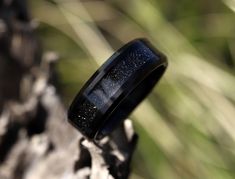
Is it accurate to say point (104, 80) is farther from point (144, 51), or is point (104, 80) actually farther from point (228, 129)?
point (228, 129)

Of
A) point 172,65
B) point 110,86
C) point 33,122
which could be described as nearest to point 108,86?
Answer: point 110,86

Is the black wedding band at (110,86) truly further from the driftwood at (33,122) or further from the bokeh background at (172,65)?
the bokeh background at (172,65)

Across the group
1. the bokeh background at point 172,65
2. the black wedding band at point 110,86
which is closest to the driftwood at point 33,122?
the black wedding band at point 110,86

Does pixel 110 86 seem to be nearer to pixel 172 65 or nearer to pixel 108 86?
pixel 108 86

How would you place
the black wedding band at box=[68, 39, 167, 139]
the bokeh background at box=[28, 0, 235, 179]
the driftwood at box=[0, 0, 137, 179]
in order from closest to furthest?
the black wedding band at box=[68, 39, 167, 139] < the driftwood at box=[0, 0, 137, 179] < the bokeh background at box=[28, 0, 235, 179]

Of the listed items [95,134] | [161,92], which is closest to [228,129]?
[161,92]

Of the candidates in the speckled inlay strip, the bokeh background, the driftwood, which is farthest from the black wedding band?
the bokeh background

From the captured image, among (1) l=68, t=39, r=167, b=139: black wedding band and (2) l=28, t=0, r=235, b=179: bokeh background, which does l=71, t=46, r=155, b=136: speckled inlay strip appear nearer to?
(1) l=68, t=39, r=167, b=139: black wedding band
